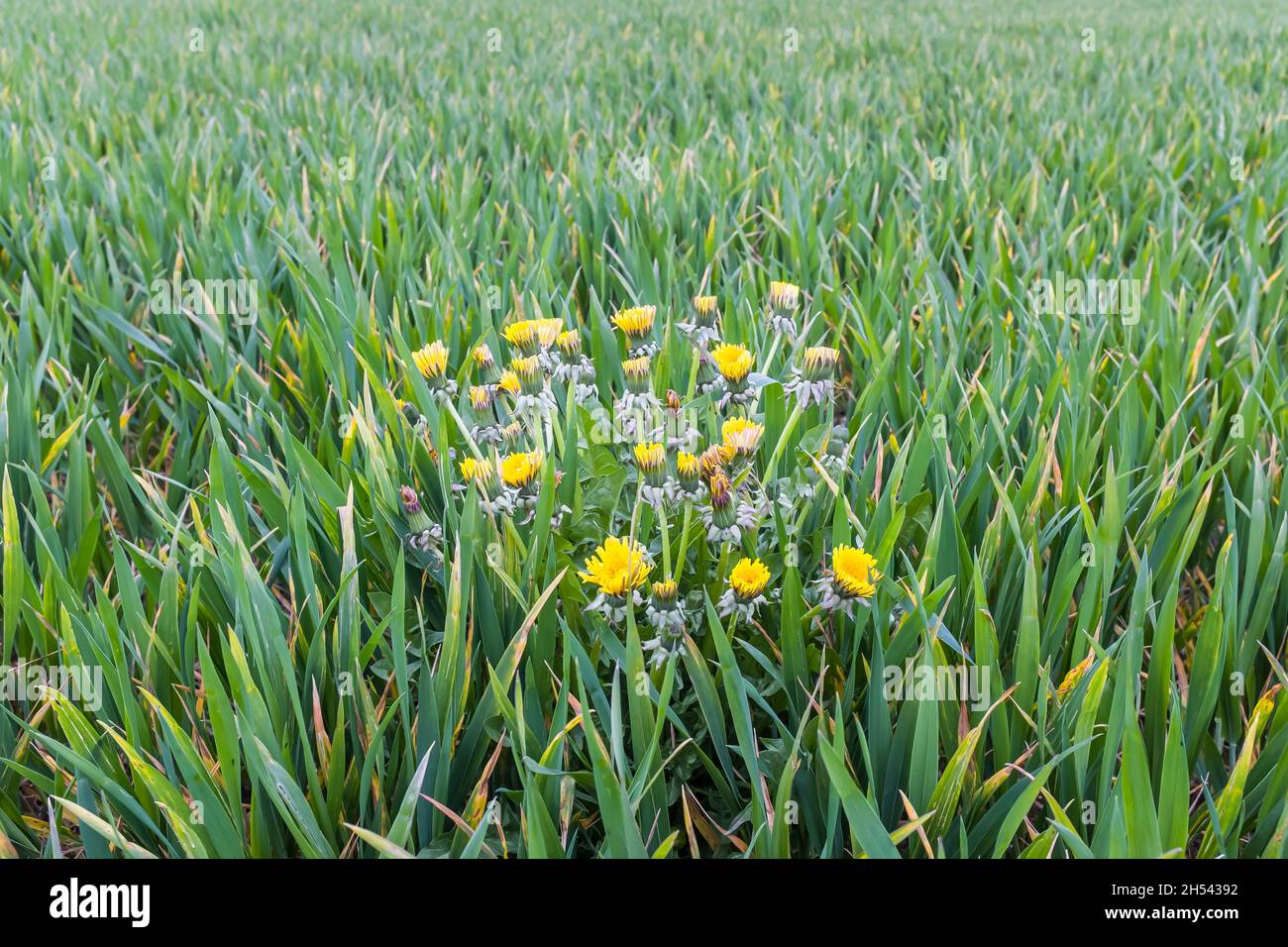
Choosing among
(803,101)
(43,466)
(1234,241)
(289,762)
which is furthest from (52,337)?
(803,101)

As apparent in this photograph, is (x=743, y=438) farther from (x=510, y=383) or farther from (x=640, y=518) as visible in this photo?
(x=510, y=383)

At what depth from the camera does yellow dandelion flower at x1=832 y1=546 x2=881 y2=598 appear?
904 millimetres

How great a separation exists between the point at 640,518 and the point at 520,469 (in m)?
0.14

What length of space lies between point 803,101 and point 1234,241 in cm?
176

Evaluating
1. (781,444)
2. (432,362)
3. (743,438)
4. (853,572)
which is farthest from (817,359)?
(432,362)

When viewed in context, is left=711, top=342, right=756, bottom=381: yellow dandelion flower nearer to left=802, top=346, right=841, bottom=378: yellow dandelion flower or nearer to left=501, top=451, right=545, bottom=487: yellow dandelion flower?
left=802, top=346, right=841, bottom=378: yellow dandelion flower

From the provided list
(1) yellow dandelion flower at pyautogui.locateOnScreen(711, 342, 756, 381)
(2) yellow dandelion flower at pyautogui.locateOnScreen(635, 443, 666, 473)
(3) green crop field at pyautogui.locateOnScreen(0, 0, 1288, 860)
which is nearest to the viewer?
(3) green crop field at pyautogui.locateOnScreen(0, 0, 1288, 860)

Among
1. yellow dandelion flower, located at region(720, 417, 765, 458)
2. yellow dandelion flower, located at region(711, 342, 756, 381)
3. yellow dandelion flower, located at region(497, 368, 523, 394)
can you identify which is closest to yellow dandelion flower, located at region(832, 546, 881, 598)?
yellow dandelion flower, located at region(720, 417, 765, 458)

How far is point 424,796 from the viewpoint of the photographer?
83cm

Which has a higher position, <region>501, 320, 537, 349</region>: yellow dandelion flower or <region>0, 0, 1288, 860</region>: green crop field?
<region>501, 320, 537, 349</region>: yellow dandelion flower

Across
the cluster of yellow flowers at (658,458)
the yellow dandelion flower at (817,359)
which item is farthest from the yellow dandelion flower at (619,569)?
the yellow dandelion flower at (817,359)

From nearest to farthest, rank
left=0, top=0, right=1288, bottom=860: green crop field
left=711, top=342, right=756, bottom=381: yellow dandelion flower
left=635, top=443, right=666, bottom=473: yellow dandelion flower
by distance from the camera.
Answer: left=0, top=0, right=1288, bottom=860: green crop field < left=635, top=443, right=666, bottom=473: yellow dandelion flower < left=711, top=342, right=756, bottom=381: yellow dandelion flower

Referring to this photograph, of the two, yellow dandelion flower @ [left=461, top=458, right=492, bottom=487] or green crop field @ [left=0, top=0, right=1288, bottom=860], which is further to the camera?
yellow dandelion flower @ [left=461, top=458, right=492, bottom=487]
